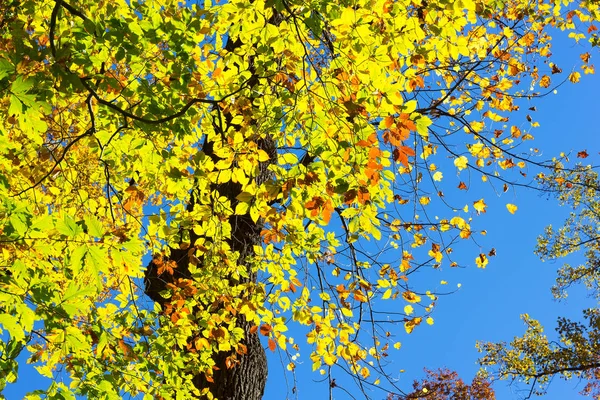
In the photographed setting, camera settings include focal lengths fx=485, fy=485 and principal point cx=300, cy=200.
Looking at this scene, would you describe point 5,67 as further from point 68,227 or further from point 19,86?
point 68,227

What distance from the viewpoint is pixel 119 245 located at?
7.90ft

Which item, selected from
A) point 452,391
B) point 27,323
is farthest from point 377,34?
point 452,391

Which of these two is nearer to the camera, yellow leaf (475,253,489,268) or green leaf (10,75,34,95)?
green leaf (10,75,34,95)

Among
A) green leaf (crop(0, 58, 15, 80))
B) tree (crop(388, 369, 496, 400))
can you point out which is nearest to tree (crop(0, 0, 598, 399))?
green leaf (crop(0, 58, 15, 80))

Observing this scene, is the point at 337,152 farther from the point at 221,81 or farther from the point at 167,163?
the point at 167,163

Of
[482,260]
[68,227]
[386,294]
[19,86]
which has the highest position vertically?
[482,260]

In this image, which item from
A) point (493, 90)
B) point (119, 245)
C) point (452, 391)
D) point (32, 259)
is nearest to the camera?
point (119, 245)

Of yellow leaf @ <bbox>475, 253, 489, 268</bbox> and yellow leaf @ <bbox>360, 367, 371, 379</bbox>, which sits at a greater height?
yellow leaf @ <bbox>475, 253, 489, 268</bbox>

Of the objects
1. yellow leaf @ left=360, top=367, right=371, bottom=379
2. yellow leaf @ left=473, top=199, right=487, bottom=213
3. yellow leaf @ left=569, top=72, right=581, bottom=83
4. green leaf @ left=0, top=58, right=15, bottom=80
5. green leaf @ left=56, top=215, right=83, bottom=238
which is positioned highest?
yellow leaf @ left=569, top=72, right=581, bottom=83

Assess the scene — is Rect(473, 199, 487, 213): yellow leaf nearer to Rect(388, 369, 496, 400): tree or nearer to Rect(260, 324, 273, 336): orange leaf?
Rect(260, 324, 273, 336): orange leaf

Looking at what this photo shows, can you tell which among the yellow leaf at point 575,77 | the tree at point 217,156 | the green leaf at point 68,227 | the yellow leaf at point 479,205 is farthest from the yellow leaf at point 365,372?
the yellow leaf at point 575,77

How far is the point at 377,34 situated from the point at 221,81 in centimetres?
133

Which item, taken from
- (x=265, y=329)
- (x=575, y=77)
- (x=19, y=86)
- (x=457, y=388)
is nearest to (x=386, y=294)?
(x=265, y=329)

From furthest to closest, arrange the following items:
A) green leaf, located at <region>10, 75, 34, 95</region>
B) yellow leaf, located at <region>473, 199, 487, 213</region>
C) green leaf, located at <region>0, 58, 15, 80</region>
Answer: yellow leaf, located at <region>473, 199, 487, 213</region>
green leaf, located at <region>0, 58, 15, 80</region>
green leaf, located at <region>10, 75, 34, 95</region>
